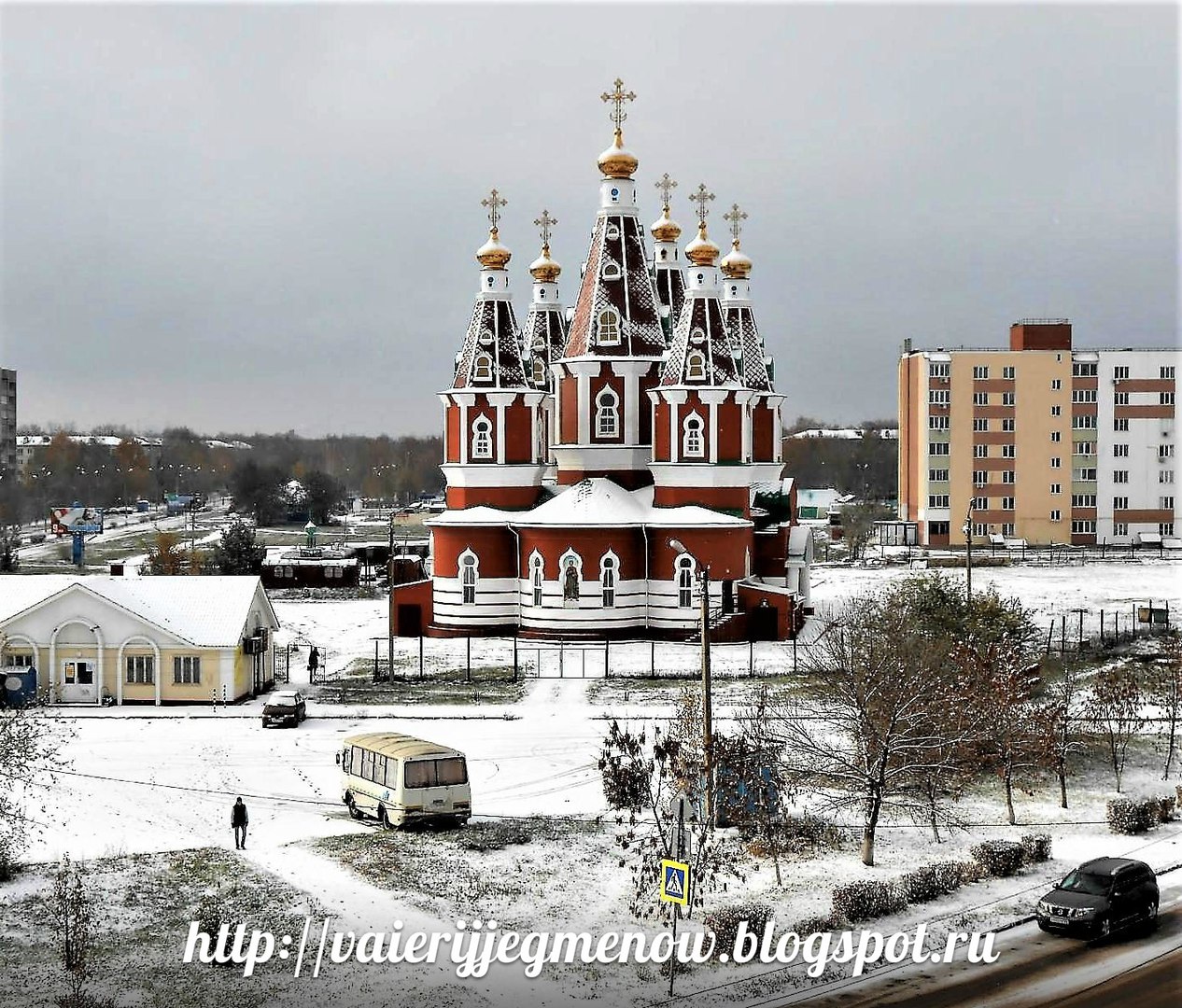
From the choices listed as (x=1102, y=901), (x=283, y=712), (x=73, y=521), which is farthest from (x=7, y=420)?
(x=1102, y=901)

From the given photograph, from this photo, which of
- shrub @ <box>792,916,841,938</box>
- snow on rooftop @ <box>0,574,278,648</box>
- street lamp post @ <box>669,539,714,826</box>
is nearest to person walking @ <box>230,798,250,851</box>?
street lamp post @ <box>669,539,714,826</box>

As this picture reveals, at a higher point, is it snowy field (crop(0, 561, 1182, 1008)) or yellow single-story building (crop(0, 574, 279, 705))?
yellow single-story building (crop(0, 574, 279, 705))

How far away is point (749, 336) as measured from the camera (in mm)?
46500

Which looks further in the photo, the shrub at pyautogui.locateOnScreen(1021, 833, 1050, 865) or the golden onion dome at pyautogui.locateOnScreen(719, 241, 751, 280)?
the golden onion dome at pyautogui.locateOnScreen(719, 241, 751, 280)

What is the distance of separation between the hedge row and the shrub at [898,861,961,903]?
3854 millimetres

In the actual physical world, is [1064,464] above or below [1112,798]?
above

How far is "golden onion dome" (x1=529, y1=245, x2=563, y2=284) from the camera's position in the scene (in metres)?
45.6

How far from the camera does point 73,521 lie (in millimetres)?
89062

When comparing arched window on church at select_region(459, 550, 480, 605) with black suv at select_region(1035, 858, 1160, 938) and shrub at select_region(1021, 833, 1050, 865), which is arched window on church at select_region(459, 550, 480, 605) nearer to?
shrub at select_region(1021, 833, 1050, 865)

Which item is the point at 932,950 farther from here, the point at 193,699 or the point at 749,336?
the point at 749,336

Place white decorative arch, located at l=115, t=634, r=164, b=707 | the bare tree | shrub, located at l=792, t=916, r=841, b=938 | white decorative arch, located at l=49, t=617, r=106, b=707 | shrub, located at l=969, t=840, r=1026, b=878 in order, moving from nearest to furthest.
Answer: shrub, located at l=792, t=916, r=841, b=938 < shrub, located at l=969, t=840, r=1026, b=878 < the bare tree < white decorative arch, located at l=49, t=617, r=106, b=707 < white decorative arch, located at l=115, t=634, r=164, b=707

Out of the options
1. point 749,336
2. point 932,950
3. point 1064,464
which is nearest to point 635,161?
point 749,336

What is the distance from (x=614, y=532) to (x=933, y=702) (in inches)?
775

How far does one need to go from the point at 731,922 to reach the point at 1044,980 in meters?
3.35
